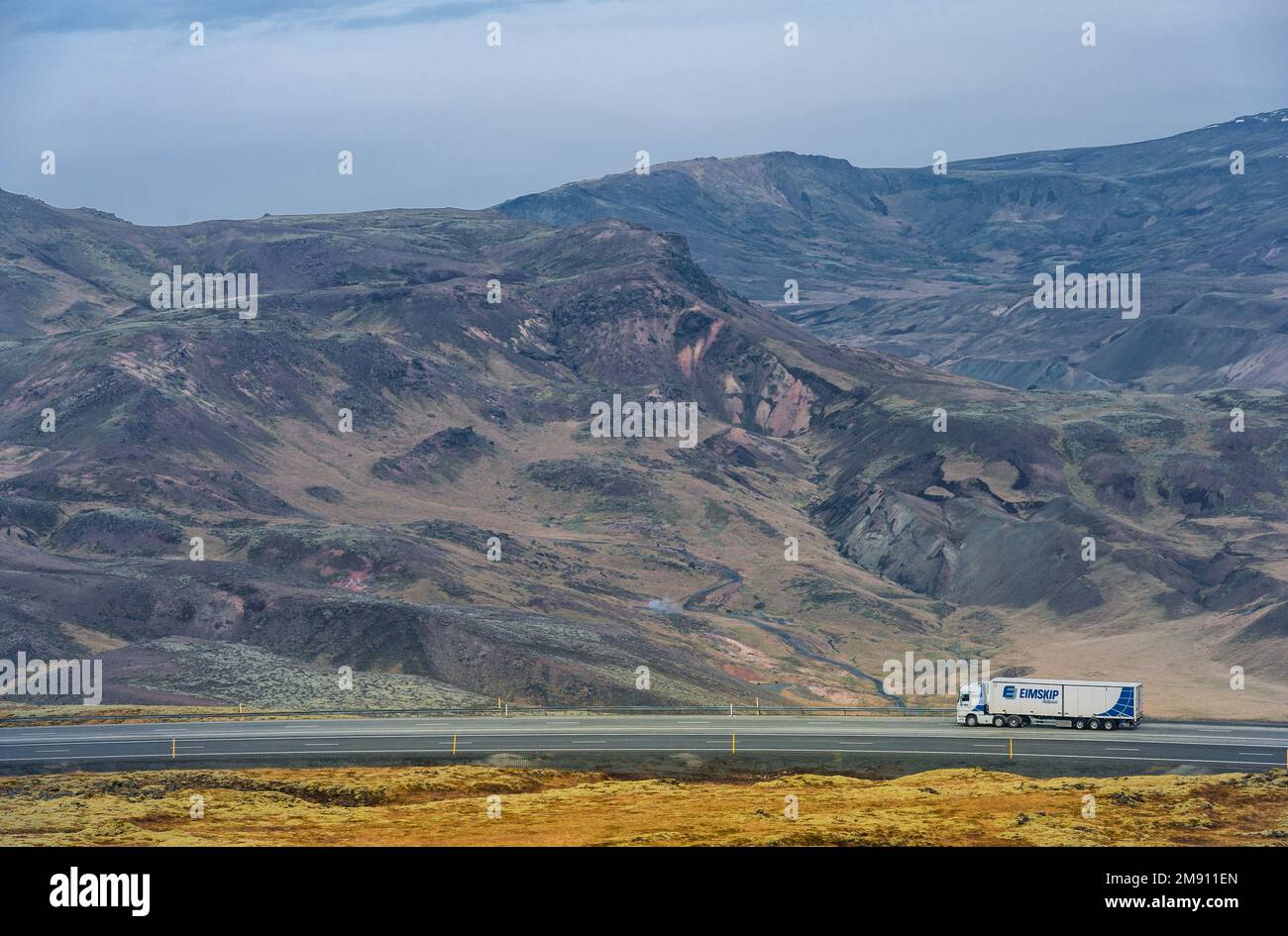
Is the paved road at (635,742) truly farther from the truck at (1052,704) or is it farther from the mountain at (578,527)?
the mountain at (578,527)

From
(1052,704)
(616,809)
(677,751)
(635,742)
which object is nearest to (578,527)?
(1052,704)

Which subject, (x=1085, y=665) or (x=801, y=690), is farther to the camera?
(x=1085, y=665)

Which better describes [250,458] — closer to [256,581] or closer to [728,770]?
[256,581]

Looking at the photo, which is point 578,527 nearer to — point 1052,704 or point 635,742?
point 1052,704

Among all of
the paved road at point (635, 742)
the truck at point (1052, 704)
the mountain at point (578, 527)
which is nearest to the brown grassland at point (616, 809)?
the paved road at point (635, 742)

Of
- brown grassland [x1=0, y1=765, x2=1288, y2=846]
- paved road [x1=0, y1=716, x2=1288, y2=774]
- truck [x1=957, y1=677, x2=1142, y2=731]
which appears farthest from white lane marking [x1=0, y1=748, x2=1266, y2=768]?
truck [x1=957, y1=677, x2=1142, y2=731]
